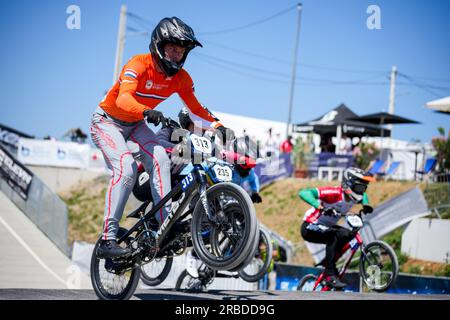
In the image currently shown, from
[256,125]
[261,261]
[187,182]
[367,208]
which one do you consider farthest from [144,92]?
[256,125]

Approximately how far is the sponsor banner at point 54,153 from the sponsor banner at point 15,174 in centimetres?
311

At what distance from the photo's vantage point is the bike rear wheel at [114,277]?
611cm

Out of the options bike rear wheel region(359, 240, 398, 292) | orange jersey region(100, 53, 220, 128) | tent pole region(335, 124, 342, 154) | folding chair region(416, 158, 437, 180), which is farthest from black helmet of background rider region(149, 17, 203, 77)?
tent pole region(335, 124, 342, 154)

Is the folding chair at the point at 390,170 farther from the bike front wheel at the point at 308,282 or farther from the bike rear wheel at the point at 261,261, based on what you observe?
the bike rear wheel at the point at 261,261

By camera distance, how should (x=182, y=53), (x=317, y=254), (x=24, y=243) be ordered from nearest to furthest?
(x=182, y=53)
(x=317, y=254)
(x=24, y=243)

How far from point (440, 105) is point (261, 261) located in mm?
6136

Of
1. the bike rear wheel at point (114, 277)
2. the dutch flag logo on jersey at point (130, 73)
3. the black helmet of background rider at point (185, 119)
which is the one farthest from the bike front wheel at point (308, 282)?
the dutch flag logo on jersey at point (130, 73)

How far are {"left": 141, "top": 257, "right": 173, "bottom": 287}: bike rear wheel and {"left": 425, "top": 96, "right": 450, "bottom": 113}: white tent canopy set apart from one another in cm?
768

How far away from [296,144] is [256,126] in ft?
13.3

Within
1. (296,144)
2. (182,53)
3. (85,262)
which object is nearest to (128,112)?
(182,53)

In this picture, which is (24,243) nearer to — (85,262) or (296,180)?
(85,262)

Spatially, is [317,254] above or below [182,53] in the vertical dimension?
below

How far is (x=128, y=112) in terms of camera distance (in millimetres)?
5723

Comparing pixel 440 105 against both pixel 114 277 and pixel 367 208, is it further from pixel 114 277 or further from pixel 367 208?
pixel 114 277
